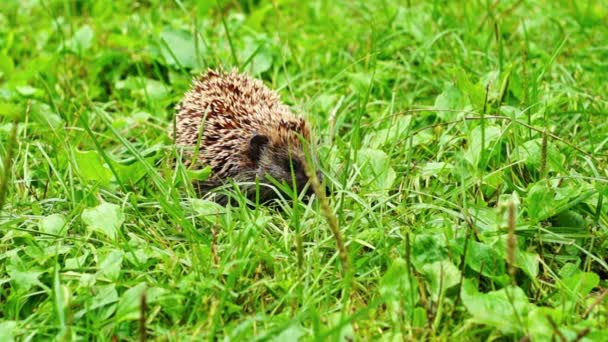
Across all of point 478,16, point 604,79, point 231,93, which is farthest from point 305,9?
point 604,79

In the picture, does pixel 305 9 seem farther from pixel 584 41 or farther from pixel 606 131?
pixel 606 131

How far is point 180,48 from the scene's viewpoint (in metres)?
6.05

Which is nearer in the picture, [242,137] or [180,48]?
[242,137]

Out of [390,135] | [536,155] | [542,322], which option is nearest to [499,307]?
[542,322]

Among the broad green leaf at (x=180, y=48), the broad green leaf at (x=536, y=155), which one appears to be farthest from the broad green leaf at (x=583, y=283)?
the broad green leaf at (x=180, y=48)

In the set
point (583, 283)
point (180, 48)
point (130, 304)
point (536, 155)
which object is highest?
point (180, 48)

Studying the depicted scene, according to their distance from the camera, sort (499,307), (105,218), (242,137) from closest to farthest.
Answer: (499,307) → (105,218) → (242,137)

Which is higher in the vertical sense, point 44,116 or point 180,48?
point 180,48

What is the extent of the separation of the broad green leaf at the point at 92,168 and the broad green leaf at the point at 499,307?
6.63 ft

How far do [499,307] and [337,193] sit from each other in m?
1.31

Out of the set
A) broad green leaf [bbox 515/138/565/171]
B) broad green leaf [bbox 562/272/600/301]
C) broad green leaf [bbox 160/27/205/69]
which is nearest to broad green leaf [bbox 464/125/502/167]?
broad green leaf [bbox 515/138/565/171]

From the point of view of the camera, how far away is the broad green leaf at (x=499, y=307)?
3229mm

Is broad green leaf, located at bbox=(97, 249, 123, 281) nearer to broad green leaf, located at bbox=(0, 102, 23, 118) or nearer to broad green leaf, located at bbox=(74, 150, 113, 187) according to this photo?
broad green leaf, located at bbox=(74, 150, 113, 187)

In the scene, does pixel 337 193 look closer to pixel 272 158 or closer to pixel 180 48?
pixel 272 158
